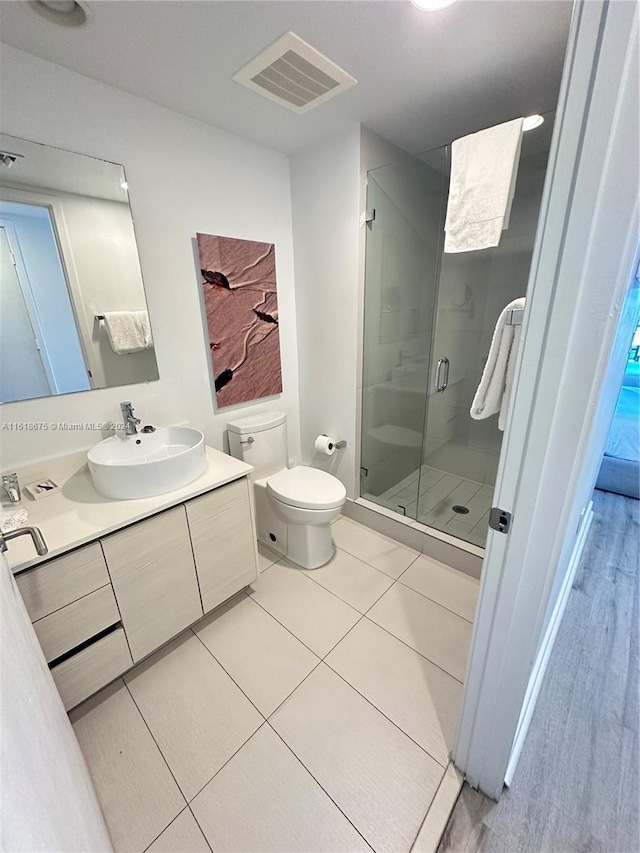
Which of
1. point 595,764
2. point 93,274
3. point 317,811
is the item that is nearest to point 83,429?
point 93,274

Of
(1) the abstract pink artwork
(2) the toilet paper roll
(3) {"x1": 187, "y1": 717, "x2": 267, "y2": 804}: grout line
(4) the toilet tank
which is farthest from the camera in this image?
(2) the toilet paper roll

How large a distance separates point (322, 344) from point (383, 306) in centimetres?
46

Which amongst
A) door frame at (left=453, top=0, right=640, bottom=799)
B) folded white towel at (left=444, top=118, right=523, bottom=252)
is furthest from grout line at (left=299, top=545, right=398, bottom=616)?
folded white towel at (left=444, top=118, right=523, bottom=252)

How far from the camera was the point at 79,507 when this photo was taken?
1.28 meters

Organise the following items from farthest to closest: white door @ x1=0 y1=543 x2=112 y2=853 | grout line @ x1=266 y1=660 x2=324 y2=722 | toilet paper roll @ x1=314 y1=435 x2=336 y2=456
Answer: toilet paper roll @ x1=314 y1=435 x2=336 y2=456, grout line @ x1=266 y1=660 x2=324 y2=722, white door @ x1=0 y1=543 x2=112 y2=853

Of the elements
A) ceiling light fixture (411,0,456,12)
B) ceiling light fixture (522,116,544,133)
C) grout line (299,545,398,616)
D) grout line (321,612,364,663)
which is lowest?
grout line (321,612,364,663)

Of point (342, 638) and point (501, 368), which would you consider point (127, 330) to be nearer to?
point (501, 368)

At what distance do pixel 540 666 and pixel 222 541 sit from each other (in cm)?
140

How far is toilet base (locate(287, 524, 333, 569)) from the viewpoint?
190 cm

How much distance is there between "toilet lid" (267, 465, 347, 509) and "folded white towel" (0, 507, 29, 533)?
1.05m

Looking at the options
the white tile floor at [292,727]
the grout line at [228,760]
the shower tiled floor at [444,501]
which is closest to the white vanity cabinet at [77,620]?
the white tile floor at [292,727]

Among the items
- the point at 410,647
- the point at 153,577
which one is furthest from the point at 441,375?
the point at 153,577

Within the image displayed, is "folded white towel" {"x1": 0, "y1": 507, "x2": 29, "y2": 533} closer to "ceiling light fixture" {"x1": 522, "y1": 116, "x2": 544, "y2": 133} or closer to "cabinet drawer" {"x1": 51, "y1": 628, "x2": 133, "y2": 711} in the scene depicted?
"cabinet drawer" {"x1": 51, "y1": 628, "x2": 133, "y2": 711}

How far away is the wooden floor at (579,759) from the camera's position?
961 millimetres
